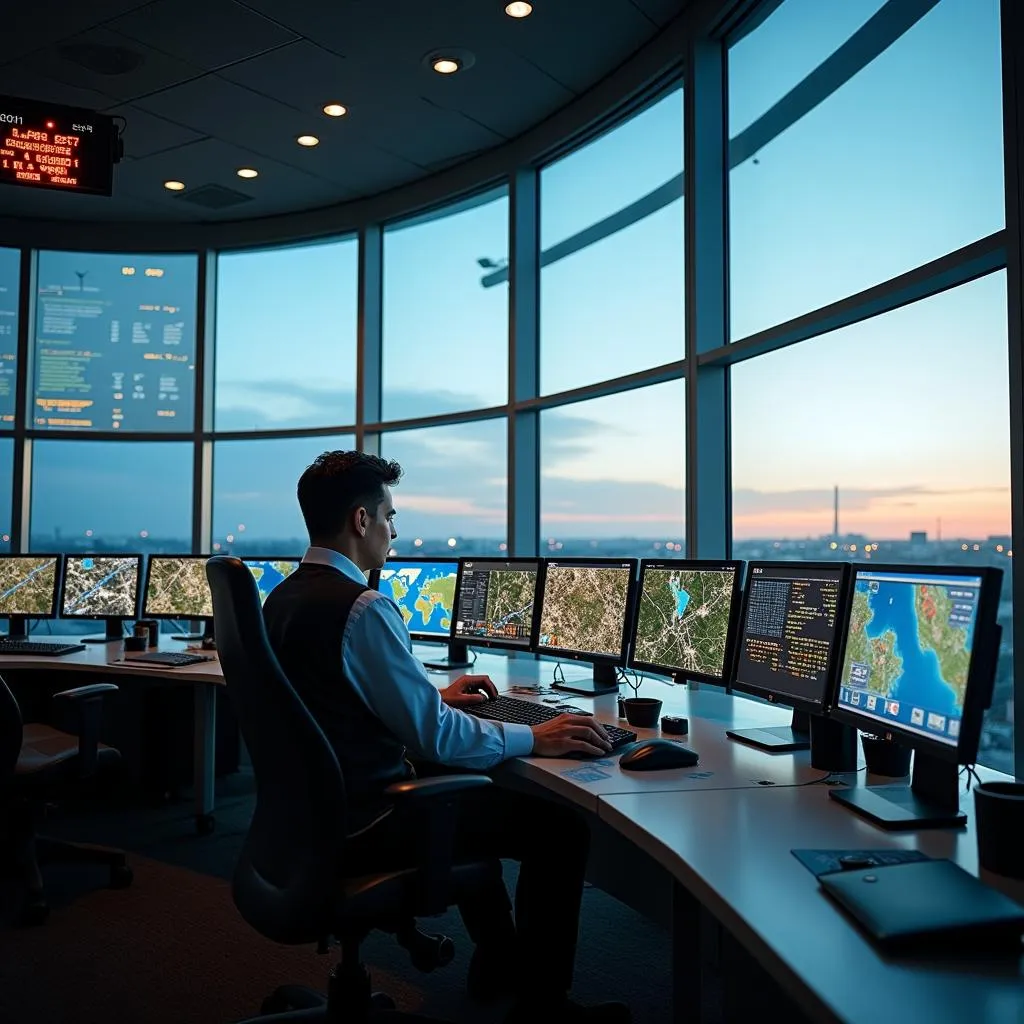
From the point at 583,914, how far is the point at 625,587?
118cm

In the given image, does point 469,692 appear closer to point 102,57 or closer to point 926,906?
point 926,906

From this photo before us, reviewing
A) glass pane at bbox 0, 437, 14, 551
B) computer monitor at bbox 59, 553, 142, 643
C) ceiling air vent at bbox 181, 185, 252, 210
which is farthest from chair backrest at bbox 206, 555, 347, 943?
glass pane at bbox 0, 437, 14, 551

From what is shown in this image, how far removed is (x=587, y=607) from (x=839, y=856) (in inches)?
66.5

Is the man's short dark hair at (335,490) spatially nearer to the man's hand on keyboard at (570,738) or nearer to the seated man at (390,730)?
the seated man at (390,730)

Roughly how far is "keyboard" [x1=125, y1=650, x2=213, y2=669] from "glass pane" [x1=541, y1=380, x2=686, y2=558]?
169 cm

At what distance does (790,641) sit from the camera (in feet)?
7.09

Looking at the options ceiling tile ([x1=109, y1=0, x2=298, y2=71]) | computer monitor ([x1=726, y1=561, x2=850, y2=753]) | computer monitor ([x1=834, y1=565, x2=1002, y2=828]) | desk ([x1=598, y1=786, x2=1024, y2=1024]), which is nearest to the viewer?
desk ([x1=598, y1=786, x2=1024, y2=1024])

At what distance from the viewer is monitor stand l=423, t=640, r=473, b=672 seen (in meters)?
3.69

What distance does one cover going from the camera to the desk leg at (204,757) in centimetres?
389

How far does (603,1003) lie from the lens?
7.74ft

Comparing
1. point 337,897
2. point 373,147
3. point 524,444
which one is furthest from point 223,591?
point 373,147

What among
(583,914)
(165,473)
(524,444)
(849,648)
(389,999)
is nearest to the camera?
(849,648)

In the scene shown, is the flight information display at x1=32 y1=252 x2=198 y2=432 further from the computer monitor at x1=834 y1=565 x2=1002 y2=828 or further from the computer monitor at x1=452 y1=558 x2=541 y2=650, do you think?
the computer monitor at x1=834 y1=565 x2=1002 y2=828

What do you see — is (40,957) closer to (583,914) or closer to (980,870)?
(583,914)
